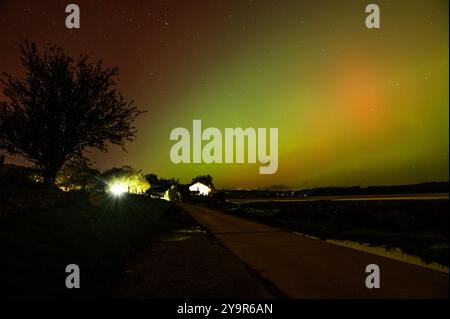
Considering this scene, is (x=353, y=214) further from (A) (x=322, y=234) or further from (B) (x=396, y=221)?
(A) (x=322, y=234)

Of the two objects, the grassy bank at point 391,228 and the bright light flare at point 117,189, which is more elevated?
the bright light flare at point 117,189

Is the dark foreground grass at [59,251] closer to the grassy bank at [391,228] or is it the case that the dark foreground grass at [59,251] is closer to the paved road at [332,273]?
the paved road at [332,273]

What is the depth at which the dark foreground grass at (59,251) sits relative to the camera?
7.77 meters

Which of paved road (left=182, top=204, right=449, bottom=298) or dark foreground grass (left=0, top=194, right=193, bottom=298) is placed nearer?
paved road (left=182, top=204, right=449, bottom=298)

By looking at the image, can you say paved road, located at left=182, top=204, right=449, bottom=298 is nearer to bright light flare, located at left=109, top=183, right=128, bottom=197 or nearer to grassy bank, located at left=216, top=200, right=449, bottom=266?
grassy bank, located at left=216, top=200, right=449, bottom=266

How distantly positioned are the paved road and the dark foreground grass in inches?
154

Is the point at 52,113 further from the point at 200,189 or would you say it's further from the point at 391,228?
the point at 200,189

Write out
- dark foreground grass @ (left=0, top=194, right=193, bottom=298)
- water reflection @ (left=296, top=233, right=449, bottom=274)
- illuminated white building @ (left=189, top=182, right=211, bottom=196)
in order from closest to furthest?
dark foreground grass @ (left=0, top=194, right=193, bottom=298) → water reflection @ (left=296, top=233, right=449, bottom=274) → illuminated white building @ (left=189, top=182, right=211, bottom=196)

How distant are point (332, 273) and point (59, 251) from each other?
23.7 ft

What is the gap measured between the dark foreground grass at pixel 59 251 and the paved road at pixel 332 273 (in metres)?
3.92

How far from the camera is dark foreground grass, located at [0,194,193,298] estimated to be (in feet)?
25.5

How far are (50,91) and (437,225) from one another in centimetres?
2638

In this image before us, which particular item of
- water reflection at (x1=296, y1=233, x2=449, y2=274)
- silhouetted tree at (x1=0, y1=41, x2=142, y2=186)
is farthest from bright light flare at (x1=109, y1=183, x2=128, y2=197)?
water reflection at (x1=296, y1=233, x2=449, y2=274)

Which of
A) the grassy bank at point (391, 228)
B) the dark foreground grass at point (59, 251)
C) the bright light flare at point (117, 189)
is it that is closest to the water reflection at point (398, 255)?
the grassy bank at point (391, 228)
